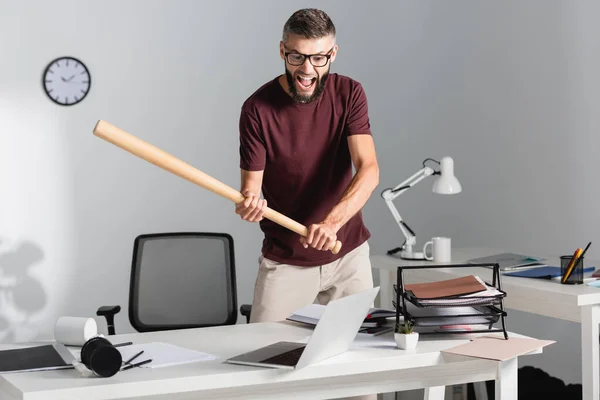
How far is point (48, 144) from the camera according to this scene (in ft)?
14.6

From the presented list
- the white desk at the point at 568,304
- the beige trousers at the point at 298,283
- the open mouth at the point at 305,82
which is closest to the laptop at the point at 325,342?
the beige trousers at the point at 298,283

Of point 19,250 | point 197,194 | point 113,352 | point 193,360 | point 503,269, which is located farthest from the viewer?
point 197,194

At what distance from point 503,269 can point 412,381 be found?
5.23 feet

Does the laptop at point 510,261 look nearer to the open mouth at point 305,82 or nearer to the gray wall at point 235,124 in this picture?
the gray wall at point 235,124

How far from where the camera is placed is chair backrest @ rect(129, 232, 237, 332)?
143 inches

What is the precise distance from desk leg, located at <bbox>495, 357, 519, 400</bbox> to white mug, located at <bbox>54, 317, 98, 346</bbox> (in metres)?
1.03

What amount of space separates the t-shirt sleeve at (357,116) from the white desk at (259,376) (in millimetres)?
746

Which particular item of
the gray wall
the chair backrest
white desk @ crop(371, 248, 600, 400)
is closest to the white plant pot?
white desk @ crop(371, 248, 600, 400)

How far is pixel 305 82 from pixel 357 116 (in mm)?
283

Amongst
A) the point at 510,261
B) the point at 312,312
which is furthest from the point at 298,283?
the point at 510,261

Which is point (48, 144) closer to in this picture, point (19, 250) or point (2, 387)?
point (19, 250)

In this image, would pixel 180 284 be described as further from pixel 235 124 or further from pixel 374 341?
pixel 374 341

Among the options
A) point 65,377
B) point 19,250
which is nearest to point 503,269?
point 65,377

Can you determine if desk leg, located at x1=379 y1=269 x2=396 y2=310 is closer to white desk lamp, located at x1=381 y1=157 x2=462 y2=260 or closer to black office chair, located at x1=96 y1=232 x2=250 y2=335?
white desk lamp, located at x1=381 y1=157 x2=462 y2=260
